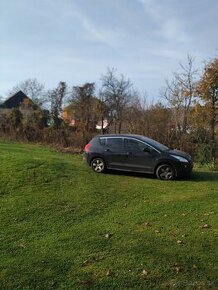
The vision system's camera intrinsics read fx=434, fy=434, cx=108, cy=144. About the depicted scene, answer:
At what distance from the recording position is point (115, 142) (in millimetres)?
15570

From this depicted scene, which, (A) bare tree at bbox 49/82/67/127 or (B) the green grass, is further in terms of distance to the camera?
(A) bare tree at bbox 49/82/67/127

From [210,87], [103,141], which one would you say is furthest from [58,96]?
[103,141]

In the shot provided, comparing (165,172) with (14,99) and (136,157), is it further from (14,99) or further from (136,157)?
(14,99)

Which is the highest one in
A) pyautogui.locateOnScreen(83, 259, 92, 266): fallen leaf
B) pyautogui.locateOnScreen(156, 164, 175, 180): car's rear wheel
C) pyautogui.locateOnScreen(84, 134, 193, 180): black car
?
pyautogui.locateOnScreen(84, 134, 193, 180): black car

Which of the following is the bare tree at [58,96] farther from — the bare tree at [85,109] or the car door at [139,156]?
the car door at [139,156]

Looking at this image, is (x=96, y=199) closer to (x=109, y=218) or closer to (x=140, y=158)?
(x=109, y=218)

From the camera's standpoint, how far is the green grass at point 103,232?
6.18m

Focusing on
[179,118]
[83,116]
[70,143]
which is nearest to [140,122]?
[179,118]

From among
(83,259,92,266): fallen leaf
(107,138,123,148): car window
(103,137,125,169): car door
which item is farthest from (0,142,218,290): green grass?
(107,138,123,148): car window

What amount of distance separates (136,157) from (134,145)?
46cm

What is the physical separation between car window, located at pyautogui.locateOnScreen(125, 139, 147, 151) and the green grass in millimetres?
1537

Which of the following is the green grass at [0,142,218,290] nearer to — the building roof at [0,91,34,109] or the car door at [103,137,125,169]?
the car door at [103,137,125,169]

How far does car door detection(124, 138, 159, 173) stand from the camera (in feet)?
48.5

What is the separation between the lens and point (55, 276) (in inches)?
248
